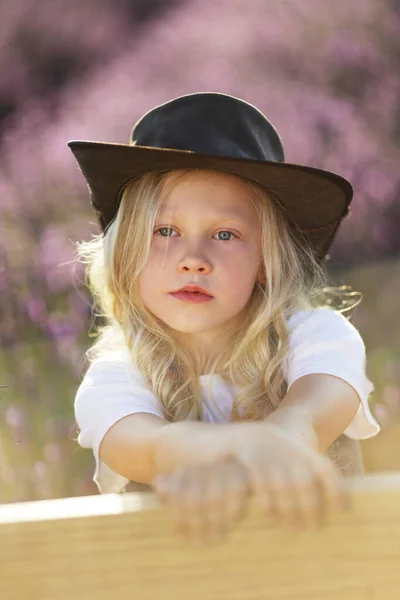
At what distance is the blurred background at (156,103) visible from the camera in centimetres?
397

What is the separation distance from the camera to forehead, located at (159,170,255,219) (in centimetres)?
181

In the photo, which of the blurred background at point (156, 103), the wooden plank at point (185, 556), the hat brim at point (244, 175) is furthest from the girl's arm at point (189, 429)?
the blurred background at point (156, 103)

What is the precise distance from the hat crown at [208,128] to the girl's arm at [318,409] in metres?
0.52

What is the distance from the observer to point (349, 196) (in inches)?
72.7

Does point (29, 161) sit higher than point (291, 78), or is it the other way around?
point (291, 78)

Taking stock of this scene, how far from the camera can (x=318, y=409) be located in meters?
1.66

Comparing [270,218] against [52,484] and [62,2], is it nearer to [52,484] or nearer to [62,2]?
[52,484]

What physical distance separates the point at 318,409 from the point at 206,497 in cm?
96

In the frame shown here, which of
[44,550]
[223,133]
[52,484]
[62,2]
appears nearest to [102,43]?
[62,2]

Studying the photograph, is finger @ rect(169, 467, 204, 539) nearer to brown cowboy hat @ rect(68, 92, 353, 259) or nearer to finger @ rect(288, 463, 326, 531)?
finger @ rect(288, 463, 326, 531)

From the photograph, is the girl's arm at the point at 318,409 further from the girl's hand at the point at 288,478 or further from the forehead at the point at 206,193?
the girl's hand at the point at 288,478

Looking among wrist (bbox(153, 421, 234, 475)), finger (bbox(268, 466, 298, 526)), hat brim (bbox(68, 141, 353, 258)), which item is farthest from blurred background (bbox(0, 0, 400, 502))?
finger (bbox(268, 466, 298, 526))

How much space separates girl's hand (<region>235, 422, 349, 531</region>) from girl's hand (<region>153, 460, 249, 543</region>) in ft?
0.06

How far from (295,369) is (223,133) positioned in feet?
1.85
